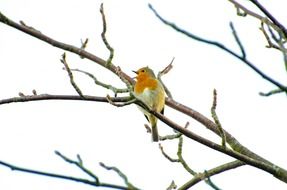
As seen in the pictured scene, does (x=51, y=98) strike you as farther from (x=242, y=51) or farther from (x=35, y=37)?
(x=242, y=51)

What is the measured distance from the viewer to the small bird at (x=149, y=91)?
7.01 metres

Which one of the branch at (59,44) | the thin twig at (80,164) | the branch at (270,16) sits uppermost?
the branch at (59,44)

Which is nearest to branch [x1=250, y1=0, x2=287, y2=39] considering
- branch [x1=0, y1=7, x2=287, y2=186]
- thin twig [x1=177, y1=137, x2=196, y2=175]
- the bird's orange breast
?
branch [x1=0, y1=7, x2=287, y2=186]

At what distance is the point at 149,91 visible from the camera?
7375mm

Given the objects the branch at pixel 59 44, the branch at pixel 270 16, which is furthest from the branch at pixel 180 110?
the branch at pixel 270 16

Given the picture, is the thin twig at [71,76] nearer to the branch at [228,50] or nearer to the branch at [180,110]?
the branch at [180,110]

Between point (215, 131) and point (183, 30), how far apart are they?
2310 mm

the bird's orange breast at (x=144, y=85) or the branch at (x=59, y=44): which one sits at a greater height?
the bird's orange breast at (x=144, y=85)

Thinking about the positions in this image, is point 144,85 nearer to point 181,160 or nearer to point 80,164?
point 181,160

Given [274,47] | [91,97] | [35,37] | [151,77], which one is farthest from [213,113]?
[151,77]

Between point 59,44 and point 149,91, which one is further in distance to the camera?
point 149,91

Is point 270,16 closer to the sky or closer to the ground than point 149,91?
closer to the ground

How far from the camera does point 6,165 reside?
2.65 metres

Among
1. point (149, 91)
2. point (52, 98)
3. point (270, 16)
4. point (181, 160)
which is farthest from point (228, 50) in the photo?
point (149, 91)
